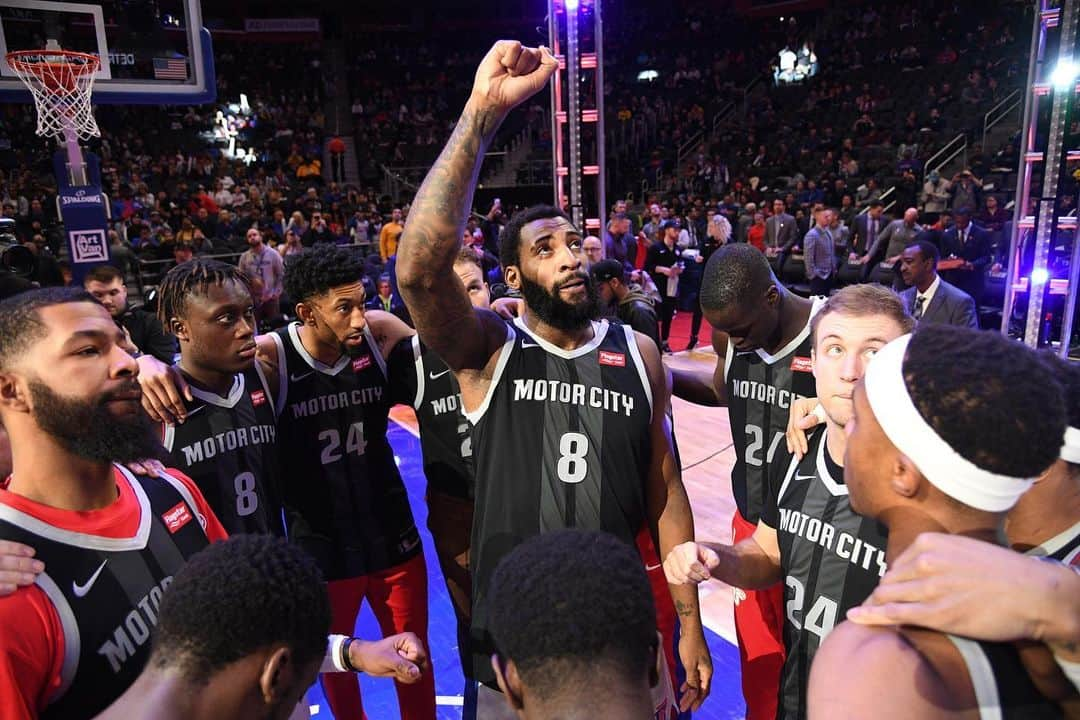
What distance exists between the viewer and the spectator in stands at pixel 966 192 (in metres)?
13.1

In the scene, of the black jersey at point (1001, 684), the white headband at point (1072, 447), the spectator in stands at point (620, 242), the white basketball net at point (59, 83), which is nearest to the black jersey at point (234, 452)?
the black jersey at point (1001, 684)

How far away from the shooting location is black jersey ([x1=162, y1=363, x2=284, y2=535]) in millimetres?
2615

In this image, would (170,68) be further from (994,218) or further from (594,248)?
(994,218)

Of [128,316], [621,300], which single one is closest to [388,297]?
[128,316]

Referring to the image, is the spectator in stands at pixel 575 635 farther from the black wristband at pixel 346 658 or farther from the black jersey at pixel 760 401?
the black jersey at pixel 760 401

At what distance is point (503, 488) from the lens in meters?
2.38

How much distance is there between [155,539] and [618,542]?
117cm

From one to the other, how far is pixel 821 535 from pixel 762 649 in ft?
3.92

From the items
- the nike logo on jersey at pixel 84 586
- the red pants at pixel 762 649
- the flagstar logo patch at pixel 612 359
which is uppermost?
the flagstar logo patch at pixel 612 359

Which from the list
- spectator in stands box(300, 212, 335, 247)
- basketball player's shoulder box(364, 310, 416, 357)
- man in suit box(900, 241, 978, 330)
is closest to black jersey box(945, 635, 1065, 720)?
basketball player's shoulder box(364, 310, 416, 357)

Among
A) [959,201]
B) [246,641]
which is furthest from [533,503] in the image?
[959,201]

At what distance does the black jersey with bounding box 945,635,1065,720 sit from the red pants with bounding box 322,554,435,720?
89.9 inches

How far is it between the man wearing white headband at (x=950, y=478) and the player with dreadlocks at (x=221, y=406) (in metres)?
2.16

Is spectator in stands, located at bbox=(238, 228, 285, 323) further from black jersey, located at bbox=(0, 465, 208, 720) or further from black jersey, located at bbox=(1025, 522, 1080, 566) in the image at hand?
black jersey, located at bbox=(1025, 522, 1080, 566)
